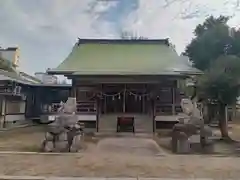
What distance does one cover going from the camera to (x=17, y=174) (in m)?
6.77

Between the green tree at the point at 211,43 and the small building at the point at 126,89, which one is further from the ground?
the green tree at the point at 211,43

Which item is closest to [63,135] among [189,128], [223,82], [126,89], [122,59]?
[189,128]

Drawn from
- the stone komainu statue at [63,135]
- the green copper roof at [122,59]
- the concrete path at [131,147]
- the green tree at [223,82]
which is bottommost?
the concrete path at [131,147]

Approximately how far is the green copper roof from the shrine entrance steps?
2.72 m

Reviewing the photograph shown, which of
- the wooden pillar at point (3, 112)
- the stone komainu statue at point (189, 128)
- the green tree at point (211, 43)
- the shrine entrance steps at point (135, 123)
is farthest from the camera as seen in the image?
the wooden pillar at point (3, 112)

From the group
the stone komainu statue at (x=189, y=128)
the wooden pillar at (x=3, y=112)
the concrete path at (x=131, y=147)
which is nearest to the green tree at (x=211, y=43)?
the stone komainu statue at (x=189, y=128)

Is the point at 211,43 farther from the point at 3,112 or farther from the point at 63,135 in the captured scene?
the point at 3,112

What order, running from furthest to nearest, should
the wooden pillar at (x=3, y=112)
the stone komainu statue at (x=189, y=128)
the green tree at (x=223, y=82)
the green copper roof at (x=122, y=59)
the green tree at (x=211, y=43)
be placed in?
the wooden pillar at (x=3, y=112) < the green copper roof at (x=122, y=59) < the green tree at (x=211, y=43) < the green tree at (x=223, y=82) < the stone komainu statue at (x=189, y=128)

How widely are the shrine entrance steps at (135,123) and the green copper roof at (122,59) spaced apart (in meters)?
2.72

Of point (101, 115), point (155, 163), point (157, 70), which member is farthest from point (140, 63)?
point (155, 163)

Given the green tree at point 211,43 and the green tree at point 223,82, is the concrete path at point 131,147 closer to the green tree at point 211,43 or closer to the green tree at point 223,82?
the green tree at point 223,82

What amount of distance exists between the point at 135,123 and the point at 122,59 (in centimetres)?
551

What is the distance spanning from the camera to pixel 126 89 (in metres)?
18.3

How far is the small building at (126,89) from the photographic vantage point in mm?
17156
